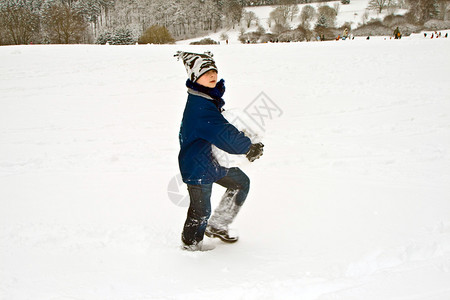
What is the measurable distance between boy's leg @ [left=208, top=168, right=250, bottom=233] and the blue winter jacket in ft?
0.85

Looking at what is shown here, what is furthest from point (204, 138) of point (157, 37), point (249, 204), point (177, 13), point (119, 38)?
point (177, 13)

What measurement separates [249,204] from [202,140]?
5.00 feet

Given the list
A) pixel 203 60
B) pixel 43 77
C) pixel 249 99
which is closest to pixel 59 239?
pixel 203 60

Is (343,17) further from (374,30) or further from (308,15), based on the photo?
(374,30)

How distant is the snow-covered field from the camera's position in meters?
2.36

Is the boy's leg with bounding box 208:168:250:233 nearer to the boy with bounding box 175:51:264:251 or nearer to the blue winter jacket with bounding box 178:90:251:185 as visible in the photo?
the boy with bounding box 175:51:264:251

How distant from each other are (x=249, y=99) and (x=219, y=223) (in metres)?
7.94

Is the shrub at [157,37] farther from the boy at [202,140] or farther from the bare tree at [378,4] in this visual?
the bare tree at [378,4]

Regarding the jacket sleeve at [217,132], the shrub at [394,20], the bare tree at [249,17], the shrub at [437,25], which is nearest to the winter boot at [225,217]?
the jacket sleeve at [217,132]

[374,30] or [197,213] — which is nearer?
[197,213]

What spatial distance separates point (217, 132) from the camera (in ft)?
7.82

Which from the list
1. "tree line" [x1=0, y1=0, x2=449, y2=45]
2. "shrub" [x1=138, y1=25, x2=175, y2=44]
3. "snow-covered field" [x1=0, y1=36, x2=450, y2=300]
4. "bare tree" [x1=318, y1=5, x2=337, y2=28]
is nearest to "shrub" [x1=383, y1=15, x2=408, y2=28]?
"tree line" [x1=0, y1=0, x2=449, y2=45]

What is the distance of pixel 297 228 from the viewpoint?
3164 millimetres

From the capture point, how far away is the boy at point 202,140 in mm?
2398
